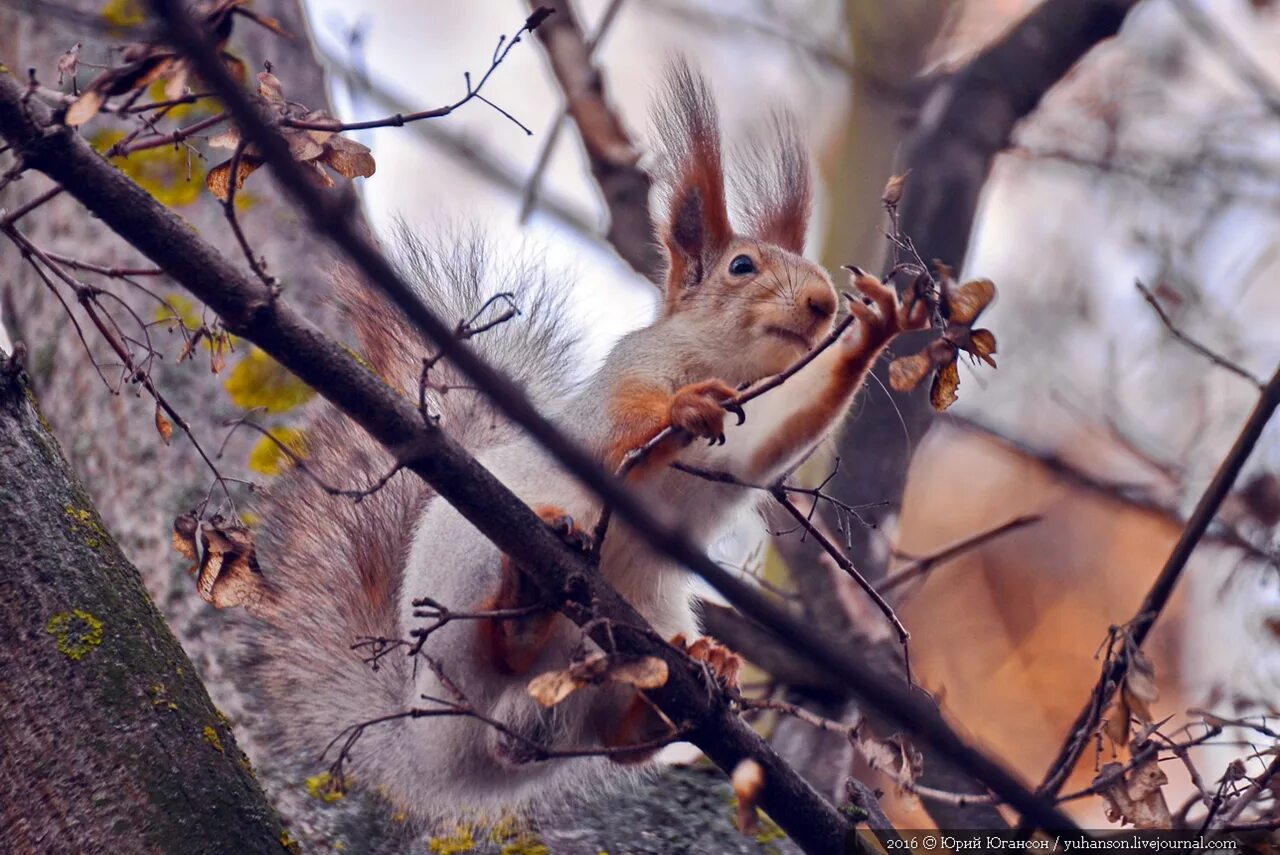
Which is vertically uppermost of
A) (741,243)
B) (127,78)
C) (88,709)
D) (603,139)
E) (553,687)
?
(603,139)

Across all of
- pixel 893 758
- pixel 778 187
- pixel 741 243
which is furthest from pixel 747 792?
pixel 778 187

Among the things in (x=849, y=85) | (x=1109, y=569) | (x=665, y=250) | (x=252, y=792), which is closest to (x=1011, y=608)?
(x=1109, y=569)

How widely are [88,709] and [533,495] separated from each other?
0.90 metres

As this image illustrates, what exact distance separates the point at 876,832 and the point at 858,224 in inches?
139

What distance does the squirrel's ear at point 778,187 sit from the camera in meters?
2.96

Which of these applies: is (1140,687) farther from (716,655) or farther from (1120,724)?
(716,655)

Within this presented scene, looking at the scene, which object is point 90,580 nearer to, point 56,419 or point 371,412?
point 371,412

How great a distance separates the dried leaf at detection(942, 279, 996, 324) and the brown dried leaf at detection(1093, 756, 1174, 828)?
755 millimetres

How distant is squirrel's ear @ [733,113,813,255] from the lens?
296 cm

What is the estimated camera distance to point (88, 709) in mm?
1753

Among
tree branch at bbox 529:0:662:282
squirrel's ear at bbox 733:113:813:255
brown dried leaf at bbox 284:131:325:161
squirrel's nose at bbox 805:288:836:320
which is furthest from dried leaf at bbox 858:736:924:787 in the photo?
tree branch at bbox 529:0:662:282

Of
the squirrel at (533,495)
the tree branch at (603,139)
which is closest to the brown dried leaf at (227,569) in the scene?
the squirrel at (533,495)

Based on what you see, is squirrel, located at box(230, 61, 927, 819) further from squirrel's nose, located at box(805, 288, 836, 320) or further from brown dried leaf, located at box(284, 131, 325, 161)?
brown dried leaf, located at box(284, 131, 325, 161)

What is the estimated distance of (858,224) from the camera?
209 inches
